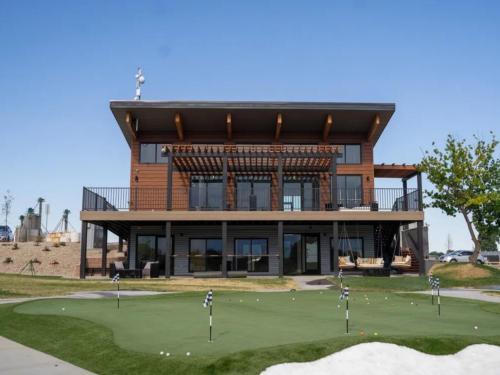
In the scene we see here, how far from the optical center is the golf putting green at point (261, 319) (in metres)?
8.44

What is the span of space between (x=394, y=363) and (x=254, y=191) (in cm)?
2251

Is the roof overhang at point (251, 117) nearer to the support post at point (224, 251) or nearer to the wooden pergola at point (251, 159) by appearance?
the wooden pergola at point (251, 159)

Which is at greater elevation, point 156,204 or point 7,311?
point 156,204

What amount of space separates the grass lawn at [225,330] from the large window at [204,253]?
1328 cm

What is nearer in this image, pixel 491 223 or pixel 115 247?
pixel 491 223

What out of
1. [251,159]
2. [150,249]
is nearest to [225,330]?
[251,159]

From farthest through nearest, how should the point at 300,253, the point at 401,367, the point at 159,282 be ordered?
the point at 300,253, the point at 159,282, the point at 401,367

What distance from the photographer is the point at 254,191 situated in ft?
97.0

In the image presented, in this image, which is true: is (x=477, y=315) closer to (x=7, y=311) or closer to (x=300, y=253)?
(x=7, y=311)

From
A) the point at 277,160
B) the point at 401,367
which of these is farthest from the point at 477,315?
the point at 277,160

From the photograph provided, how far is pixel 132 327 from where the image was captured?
10031 millimetres

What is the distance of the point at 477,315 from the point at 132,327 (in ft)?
25.7

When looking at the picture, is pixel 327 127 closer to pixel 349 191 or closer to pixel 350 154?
pixel 350 154

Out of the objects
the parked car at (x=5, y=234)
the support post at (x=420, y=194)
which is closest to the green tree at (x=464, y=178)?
the support post at (x=420, y=194)
